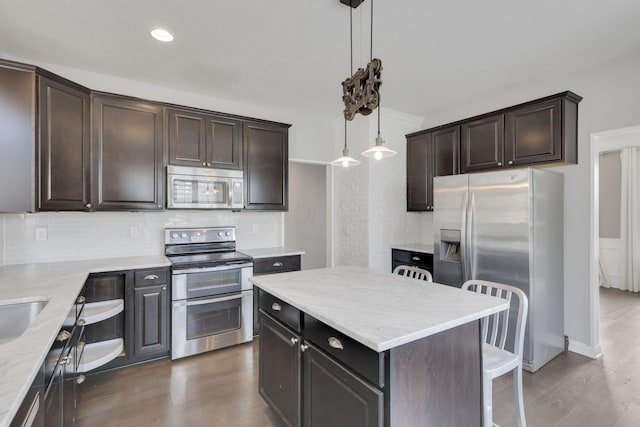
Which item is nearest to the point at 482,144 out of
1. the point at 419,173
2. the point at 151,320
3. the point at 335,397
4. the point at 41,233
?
the point at 419,173

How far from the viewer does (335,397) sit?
1.46 meters

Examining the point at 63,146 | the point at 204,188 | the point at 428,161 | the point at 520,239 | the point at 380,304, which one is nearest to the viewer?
the point at 380,304

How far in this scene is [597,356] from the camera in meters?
2.97

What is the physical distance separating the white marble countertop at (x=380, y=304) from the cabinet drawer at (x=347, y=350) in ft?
0.27

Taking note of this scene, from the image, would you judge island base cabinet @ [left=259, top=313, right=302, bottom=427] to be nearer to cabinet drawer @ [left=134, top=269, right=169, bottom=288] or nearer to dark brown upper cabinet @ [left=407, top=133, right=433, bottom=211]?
cabinet drawer @ [left=134, top=269, right=169, bottom=288]

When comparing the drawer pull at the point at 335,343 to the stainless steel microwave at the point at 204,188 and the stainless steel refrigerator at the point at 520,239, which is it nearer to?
the stainless steel refrigerator at the point at 520,239

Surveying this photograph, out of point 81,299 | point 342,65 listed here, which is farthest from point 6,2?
point 342,65

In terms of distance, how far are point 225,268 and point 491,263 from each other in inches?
101

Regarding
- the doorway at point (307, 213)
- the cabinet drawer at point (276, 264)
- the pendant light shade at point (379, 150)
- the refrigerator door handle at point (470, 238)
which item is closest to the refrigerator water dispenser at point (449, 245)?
the refrigerator door handle at point (470, 238)

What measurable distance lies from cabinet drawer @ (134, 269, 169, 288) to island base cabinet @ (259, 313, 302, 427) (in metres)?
1.29

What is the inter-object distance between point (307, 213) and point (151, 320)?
10.7 ft

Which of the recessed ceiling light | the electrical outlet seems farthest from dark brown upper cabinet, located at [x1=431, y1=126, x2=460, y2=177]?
the electrical outlet

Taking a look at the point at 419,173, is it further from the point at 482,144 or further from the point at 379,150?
the point at 379,150

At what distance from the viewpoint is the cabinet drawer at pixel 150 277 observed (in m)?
2.81
